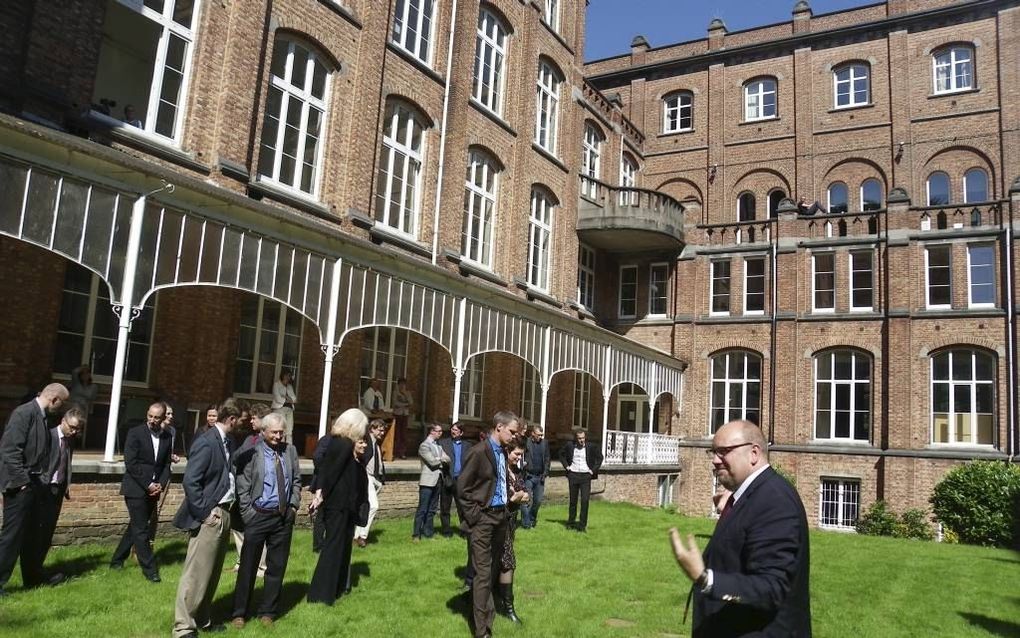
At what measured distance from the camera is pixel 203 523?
5914 mm

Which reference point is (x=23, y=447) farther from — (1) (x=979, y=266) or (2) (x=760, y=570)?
(1) (x=979, y=266)

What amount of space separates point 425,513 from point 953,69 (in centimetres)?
2400

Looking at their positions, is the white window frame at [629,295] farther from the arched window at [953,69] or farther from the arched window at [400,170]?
the arched window at [400,170]

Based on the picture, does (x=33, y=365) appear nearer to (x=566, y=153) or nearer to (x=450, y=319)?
(x=450, y=319)

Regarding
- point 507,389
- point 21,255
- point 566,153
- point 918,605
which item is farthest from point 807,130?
point 21,255

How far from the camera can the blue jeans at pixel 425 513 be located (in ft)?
36.2

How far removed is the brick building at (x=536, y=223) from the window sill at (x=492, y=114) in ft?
0.29

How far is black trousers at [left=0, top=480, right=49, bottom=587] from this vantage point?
21.4 ft

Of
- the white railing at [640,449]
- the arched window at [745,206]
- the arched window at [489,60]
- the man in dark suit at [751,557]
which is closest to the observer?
the man in dark suit at [751,557]

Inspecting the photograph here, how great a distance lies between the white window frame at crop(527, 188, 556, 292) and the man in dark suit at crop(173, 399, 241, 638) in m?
15.7

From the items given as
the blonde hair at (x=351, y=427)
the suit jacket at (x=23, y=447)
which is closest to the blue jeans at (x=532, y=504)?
the blonde hair at (x=351, y=427)

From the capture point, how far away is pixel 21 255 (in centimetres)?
1058

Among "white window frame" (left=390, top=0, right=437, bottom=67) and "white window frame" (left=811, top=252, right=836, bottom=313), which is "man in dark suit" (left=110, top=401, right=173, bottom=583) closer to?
"white window frame" (left=390, top=0, right=437, bottom=67)

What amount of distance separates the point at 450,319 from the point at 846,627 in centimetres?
853
